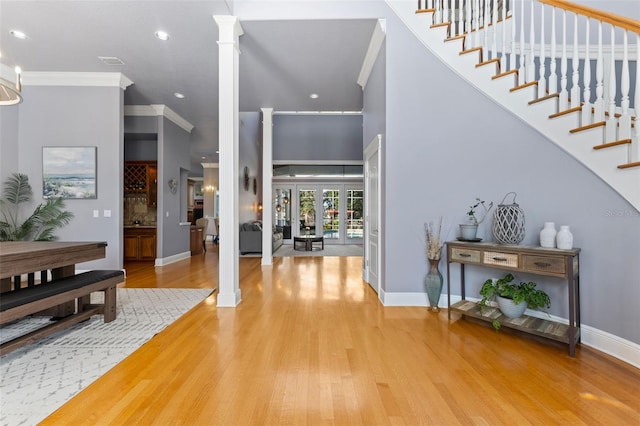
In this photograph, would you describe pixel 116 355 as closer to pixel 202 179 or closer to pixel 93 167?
pixel 93 167

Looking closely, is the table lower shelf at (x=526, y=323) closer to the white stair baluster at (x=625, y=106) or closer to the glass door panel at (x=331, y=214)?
the white stair baluster at (x=625, y=106)

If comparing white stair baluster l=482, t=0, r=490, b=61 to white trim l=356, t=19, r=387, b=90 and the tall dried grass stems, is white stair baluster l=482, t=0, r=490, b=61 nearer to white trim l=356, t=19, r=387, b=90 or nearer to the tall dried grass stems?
white trim l=356, t=19, r=387, b=90

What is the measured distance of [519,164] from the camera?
2.93 meters

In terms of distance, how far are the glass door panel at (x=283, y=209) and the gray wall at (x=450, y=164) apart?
730cm

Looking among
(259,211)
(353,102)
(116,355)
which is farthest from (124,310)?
(259,211)

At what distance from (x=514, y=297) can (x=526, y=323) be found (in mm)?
216

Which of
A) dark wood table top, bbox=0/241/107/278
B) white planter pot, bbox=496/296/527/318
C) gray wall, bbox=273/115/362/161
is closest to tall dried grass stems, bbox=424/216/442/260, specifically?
white planter pot, bbox=496/296/527/318

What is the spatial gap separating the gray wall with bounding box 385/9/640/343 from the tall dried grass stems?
3.3 inches

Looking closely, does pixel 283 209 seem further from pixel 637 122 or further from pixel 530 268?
pixel 637 122

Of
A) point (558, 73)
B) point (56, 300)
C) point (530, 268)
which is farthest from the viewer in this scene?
point (558, 73)

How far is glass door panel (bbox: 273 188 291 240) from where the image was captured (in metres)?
10.3

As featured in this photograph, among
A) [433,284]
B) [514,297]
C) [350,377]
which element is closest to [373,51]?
[433,284]

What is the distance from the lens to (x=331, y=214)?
10281mm

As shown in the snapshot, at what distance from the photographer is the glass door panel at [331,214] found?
403 inches
